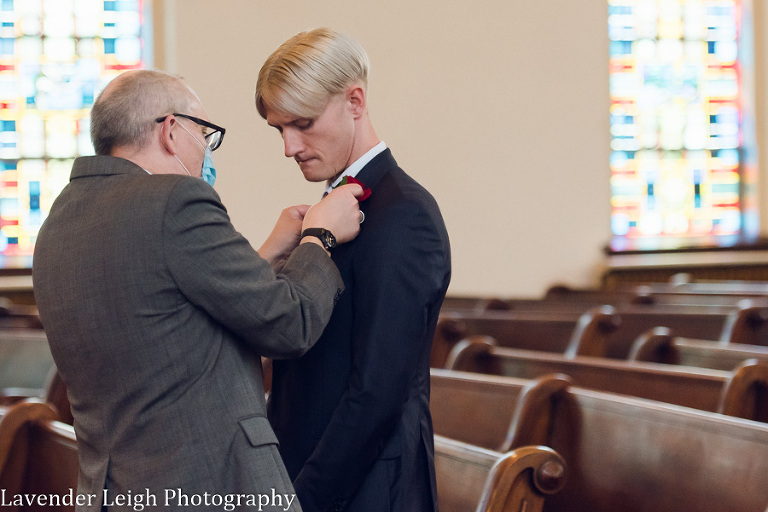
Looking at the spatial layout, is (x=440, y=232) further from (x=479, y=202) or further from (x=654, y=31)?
(x=654, y=31)

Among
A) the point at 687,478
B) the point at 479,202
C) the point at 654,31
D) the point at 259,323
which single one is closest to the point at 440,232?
the point at 259,323

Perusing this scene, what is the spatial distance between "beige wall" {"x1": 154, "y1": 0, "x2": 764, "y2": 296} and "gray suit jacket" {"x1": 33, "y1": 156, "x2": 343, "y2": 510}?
4911mm

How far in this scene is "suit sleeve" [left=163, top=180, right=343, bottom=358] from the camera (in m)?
1.26

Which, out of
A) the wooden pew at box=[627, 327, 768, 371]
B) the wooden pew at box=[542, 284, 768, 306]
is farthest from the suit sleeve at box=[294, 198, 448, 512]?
the wooden pew at box=[542, 284, 768, 306]

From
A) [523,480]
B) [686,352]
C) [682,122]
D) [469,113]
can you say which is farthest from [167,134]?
[682,122]

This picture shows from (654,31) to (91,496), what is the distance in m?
7.54

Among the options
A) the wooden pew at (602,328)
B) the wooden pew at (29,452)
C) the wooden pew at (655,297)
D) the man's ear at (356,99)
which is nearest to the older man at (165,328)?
the man's ear at (356,99)

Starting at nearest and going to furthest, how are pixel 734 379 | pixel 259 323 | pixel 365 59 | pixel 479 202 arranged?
pixel 259 323 → pixel 365 59 → pixel 734 379 → pixel 479 202

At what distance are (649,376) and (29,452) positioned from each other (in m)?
1.88

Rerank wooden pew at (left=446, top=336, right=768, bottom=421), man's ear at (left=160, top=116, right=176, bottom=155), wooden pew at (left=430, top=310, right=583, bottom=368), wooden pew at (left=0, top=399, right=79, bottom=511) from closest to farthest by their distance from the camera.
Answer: man's ear at (left=160, top=116, right=176, bottom=155)
wooden pew at (left=0, top=399, right=79, bottom=511)
wooden pew at (left=446, top=336, right=768, bottom=421)
wooden pew at (left=430, top=310, right=583, bottom=368)

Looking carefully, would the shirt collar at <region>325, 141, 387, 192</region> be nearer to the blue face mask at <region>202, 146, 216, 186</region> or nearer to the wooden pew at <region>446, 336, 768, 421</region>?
the blue face mask at <region>202, 146, 216, 186</region>

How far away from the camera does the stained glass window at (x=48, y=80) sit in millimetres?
7023

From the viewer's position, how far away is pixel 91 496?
4.39 ft

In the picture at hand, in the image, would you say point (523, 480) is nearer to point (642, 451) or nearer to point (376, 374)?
point (376, 374)
